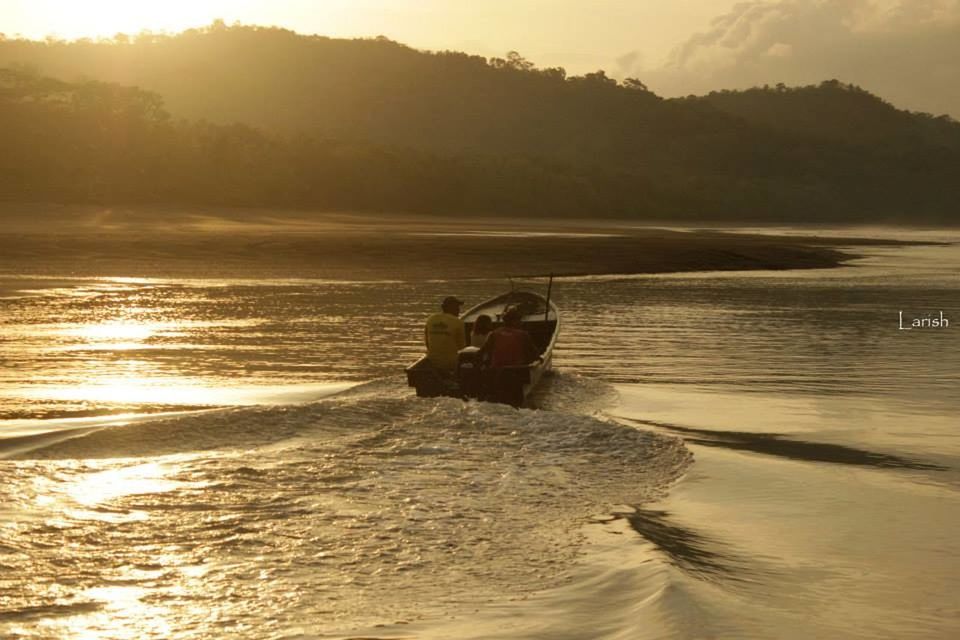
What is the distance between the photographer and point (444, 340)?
16266mm

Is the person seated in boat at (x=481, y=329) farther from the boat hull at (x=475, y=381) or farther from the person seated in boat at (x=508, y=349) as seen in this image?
the boat hull at (x=475, y=381)

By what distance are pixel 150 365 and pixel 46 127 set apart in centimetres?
6900

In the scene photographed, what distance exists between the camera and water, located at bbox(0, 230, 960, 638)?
8336mm

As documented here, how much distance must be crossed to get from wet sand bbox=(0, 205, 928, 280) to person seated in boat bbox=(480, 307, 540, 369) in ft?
78.9

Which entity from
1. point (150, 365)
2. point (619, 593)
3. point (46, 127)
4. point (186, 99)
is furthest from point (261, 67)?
point (619, 593)

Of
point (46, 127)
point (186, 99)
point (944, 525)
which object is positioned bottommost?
point (944, 525)

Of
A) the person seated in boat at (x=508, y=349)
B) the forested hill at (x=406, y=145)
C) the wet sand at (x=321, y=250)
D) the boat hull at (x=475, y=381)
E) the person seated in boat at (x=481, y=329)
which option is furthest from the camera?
the forested hill at (x=406, y=145)

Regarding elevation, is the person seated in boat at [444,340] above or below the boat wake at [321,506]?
above

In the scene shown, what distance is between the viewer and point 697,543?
33.4 ft

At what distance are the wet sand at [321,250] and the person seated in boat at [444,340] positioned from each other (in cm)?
2384

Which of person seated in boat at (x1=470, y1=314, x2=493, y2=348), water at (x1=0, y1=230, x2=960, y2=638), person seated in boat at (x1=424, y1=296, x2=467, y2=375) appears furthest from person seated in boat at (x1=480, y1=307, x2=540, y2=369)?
person seated in boat at (x1=470, y1=314, x2=493, y2=348)

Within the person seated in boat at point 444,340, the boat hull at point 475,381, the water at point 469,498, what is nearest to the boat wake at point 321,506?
the water at point 469,498

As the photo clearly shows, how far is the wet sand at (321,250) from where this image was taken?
42531mm

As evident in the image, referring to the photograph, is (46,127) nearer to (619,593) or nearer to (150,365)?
(150,365)
